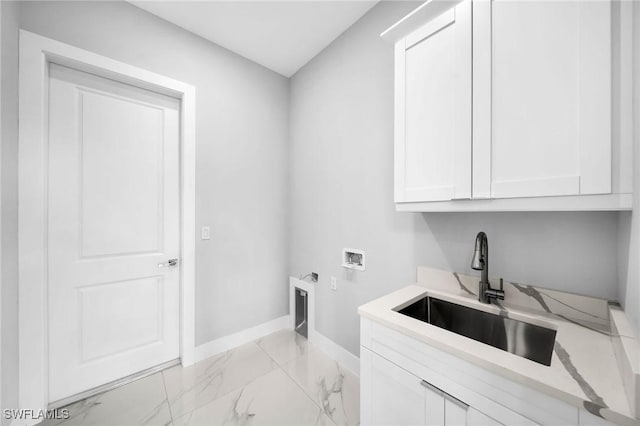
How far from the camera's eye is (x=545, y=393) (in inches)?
25.8

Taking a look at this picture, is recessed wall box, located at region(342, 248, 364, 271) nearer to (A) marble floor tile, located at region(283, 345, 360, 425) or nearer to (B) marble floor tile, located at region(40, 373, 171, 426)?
(A) marble floor tile, located at region(283, 345, 360, 425)

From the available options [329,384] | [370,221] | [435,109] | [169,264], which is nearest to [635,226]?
[435,109]

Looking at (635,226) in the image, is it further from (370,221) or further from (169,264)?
(169,264)

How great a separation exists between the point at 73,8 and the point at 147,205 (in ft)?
4.25

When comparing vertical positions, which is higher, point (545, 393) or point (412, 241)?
point (412, 241)

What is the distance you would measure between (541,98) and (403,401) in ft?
4.23

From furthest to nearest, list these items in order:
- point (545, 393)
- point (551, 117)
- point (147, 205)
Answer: point (147, 205) < point (551, 117) < point (545, 393)

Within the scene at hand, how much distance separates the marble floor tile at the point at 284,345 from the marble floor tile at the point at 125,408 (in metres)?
0.81

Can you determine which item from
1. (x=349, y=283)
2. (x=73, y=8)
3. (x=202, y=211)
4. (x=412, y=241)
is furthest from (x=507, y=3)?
(x=73, y=8)

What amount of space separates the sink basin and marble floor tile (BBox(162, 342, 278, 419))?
133 cm

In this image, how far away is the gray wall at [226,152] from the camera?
66.7 inches

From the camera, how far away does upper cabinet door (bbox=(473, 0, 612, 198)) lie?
0.78 m

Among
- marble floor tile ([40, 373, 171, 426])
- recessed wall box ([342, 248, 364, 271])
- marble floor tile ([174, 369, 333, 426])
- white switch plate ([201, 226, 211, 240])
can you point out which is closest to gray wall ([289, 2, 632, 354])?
recessed wall box ([342, 248, 364, 271])

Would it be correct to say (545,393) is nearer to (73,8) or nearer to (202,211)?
(202,211)
